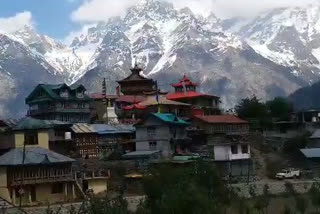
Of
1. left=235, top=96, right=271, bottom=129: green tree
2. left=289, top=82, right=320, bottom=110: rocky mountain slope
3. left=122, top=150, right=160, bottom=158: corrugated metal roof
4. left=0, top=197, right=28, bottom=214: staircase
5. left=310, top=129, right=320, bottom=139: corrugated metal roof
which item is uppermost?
left=289, top=82, right=320, bottom=110: rocky mountain slope

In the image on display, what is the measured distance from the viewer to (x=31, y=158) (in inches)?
2030

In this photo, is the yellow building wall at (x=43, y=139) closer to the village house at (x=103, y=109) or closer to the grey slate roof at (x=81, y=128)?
the grey slate roof at (x=81, y=128)

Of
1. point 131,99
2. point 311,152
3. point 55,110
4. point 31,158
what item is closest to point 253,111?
point 311,152

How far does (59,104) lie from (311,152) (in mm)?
27384

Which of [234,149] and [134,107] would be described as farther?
[134,107]

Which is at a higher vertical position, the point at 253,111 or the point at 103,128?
the point at 253,111

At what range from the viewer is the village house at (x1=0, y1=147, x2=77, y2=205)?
50.5 meters

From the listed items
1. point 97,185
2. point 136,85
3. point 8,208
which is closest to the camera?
point 8,208

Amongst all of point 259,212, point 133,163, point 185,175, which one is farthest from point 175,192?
point 133,163

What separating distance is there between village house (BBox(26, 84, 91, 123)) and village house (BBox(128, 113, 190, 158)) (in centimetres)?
1349

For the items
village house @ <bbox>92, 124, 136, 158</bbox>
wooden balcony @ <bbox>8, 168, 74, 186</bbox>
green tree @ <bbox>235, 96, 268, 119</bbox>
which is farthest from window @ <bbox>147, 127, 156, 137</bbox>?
green tree @ <bbox>235, 96, 268, 119</bbox>

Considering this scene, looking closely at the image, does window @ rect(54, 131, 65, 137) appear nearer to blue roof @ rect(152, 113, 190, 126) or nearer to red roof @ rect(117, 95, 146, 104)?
blue roof @ rect(152, 113, 190, 126)

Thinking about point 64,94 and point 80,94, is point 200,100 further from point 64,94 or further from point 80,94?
point 64,94

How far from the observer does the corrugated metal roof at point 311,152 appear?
66906 mm
